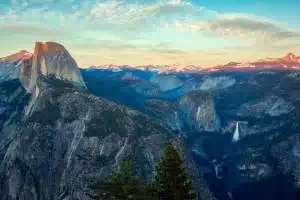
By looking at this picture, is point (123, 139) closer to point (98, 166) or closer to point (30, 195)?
point (98, 166)

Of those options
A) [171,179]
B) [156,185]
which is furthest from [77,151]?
[171,179]

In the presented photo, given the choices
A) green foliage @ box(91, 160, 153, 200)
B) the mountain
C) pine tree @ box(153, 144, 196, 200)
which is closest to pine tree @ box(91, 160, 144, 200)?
green foliage @ box(91, 160, 153, 200)

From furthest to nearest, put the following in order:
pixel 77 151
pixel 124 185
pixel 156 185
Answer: pixel 77 151 < pixel 156 185 < pixel 124 185

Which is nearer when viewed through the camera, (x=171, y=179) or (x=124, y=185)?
(x=124, y=185)

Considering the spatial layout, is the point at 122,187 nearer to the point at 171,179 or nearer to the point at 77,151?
the point at 171,179

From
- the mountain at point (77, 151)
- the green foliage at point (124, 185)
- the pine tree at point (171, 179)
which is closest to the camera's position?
the green foliage at point (124, 185)

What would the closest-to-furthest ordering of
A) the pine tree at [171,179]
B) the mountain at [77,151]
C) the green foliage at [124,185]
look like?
the green foliage at [124,185], the pine tree at [171,179], the mountain at [77,151]

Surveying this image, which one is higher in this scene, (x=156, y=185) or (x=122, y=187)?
(x=122, y=187)

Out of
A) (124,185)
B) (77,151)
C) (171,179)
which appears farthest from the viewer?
(77,151)

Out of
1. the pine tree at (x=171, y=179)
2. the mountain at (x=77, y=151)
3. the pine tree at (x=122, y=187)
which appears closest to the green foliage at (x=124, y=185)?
the pine tree at (x=122, y=187)

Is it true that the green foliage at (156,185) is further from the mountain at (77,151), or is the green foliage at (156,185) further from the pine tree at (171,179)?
the mountain at (77,151)

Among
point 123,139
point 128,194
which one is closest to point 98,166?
point 123,139

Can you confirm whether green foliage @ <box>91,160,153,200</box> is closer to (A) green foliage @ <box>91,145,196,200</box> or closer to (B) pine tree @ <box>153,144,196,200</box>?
(A) green foliage @ <box>91,145,196,200</box>
